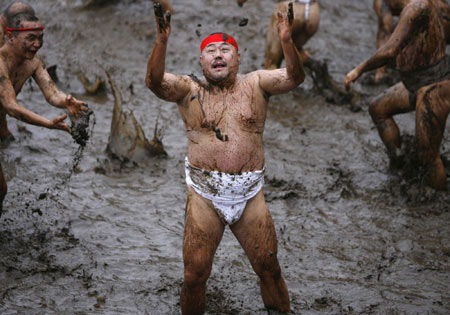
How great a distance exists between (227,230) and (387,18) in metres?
4.29

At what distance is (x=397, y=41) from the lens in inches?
236

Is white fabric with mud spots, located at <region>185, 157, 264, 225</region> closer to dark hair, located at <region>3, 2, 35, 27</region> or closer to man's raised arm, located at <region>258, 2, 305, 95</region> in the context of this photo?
man's raised arm, located at <region>258, 2, 305, 95</region>

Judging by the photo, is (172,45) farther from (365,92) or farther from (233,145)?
(233,145)

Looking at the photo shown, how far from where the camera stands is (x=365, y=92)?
928 cm

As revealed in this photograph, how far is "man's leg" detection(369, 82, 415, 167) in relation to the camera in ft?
21.5

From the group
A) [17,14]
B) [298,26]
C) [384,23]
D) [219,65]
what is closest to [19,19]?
[17,14]

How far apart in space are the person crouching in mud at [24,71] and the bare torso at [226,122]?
1.08 meters

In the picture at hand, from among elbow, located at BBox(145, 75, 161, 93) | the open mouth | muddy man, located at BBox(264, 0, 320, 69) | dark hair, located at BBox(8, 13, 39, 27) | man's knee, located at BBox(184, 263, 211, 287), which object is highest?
muddy man, located at BBox(264, 0, 320, 69)

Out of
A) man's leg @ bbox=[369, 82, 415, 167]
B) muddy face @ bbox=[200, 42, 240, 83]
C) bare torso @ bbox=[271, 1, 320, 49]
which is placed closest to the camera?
muddy face @ bbox=[200, 42, 240, 83]

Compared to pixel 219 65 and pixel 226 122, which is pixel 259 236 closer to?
pixel 226 122

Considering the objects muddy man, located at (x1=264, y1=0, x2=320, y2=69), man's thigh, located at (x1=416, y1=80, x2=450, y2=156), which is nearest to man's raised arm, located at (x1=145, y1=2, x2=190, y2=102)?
man's thigh, located at (x1=416, y1=80, x2=450, y2=156)

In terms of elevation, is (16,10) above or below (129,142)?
above

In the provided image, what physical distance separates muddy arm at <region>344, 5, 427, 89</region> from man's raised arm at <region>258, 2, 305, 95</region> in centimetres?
197

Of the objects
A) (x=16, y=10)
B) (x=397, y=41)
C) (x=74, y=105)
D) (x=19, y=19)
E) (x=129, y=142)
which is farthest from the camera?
(x=129, y=142)
